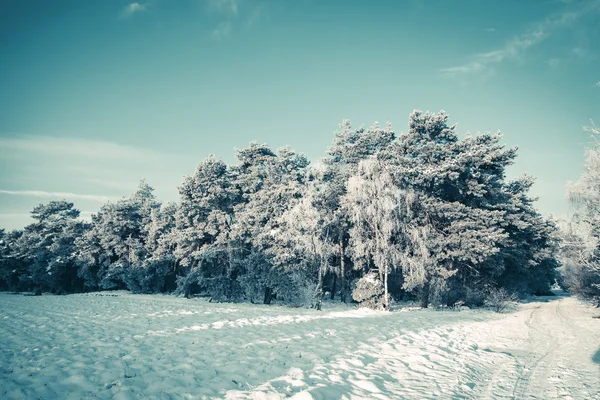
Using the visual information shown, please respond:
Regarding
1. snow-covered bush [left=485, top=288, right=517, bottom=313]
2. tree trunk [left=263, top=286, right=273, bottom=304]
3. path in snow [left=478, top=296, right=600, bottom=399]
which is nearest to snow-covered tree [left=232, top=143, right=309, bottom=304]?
tree trunk [left=263, top=286, right=273, bottom=304]

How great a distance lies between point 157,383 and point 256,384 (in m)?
1.77

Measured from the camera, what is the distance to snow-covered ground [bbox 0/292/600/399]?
5031 millimetres

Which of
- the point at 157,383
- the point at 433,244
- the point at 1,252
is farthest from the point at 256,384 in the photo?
the point at 1,252

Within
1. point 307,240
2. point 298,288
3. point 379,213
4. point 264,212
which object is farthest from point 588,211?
point 264,212

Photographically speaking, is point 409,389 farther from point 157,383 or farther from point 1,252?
point 1,252

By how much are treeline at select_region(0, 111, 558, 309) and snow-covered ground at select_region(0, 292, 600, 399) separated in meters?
8.98

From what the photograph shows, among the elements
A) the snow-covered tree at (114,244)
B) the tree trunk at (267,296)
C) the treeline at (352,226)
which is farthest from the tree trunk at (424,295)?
the snow-covered tree at (114,244)

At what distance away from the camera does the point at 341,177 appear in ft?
78.2

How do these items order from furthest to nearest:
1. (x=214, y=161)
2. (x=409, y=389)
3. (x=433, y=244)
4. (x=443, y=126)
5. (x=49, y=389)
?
(x=214, y=161)
(x=443, y=126)
(x=433, y=244)
(x=409, y=389)
(x=49, y=389)

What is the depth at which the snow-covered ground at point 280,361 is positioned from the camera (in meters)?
5.03

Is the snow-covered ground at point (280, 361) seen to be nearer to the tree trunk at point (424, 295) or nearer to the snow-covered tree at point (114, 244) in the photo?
the tree trunk at point (424, 295)

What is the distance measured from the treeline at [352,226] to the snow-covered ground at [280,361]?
354 inches

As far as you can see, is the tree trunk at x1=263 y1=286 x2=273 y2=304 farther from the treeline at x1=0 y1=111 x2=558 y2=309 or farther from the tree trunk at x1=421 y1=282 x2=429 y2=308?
the tree trunk at x1=421 y1=282 x2=429 y2=308

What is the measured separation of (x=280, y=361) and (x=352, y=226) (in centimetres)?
1775
